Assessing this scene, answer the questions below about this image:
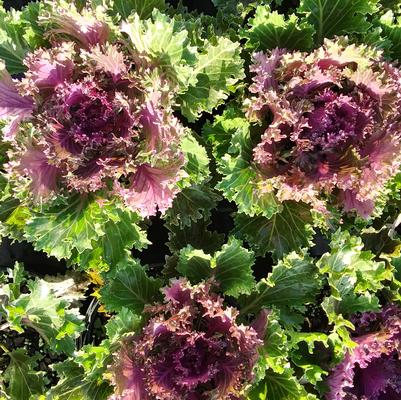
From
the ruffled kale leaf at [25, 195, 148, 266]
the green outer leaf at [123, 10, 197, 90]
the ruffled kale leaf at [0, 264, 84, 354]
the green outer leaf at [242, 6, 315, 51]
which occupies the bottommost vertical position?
the ruffled kale leaf at [0, 264, 84, 354]

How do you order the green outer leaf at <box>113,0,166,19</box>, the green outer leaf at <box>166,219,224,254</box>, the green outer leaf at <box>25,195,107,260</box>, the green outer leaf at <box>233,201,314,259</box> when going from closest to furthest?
1. the green outer leaf at <box>25,195,107,260</box>
2. the green outer leaf at <box>113,0,166,19</box>
3. the green outer leaf at <box>233,201,314,259</box>
4. the green outer leaf at <box>166,219,224,254</box>

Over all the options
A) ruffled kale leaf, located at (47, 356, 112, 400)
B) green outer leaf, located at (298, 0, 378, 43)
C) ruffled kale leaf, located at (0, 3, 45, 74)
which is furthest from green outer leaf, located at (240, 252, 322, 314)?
ruffled kale leaf, located at (0, 3, 45, 74)

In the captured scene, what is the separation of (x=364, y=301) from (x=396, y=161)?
46 centimetres

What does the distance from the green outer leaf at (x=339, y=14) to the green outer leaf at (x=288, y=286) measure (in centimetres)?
79

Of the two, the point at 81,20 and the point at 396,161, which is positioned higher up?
the point at 81,20

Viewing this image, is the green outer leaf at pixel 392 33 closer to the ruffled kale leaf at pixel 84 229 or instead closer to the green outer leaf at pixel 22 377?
the ruffled kale leaf at pixel 84 229

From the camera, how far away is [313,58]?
1.71 m

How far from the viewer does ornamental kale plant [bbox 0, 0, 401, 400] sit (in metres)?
Answer: 1.66

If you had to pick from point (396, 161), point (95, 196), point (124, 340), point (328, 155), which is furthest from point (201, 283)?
point (396, 161)

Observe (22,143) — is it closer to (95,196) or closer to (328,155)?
(95,196)

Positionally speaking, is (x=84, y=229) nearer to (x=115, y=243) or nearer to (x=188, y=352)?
(x=115, y=243)

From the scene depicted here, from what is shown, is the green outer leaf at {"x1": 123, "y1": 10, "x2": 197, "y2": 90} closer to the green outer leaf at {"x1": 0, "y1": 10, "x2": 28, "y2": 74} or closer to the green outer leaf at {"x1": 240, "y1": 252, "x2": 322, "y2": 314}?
the green outer leaf at {"x1": 0, "y1": 10, "x2": 28, "y2": 74}

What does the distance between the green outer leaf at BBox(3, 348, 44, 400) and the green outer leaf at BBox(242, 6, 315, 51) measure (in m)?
1.42

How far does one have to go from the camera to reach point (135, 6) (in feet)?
6.10
